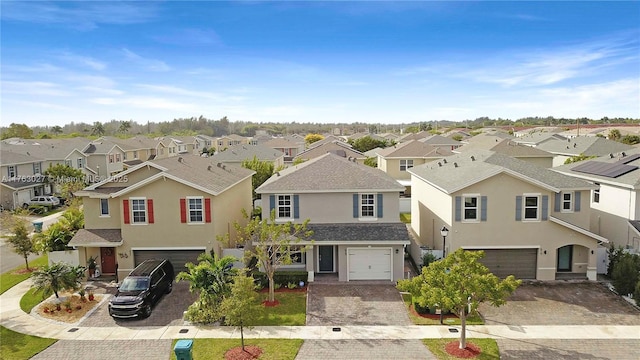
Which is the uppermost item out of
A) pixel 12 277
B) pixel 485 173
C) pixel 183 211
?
pixel 485 173

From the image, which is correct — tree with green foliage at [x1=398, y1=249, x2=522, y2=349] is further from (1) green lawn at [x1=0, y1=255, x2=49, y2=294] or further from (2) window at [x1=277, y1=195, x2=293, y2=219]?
(1) green lawn at [x1=0, y1=255, x2=49, y2=294]

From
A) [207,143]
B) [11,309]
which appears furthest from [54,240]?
[207,143]

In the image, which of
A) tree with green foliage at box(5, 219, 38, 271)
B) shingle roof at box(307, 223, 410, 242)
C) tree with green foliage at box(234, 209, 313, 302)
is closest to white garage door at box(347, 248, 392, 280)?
shingle roof at box(307, 223, 410, 242)

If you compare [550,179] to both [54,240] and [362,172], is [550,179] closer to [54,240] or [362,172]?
[362,172]

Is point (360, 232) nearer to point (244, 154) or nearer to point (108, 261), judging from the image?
point (108, 261)

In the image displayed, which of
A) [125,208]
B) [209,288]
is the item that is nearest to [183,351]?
[209,288]

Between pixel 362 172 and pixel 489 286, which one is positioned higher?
pixel 362 172
